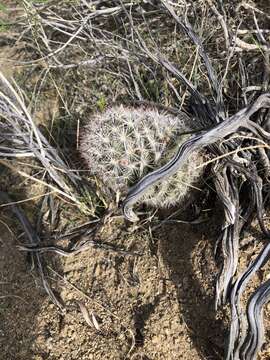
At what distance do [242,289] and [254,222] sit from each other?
0.29 m

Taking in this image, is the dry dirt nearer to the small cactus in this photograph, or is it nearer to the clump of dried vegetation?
the clump of dried vegetation

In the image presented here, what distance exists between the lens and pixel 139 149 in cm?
179

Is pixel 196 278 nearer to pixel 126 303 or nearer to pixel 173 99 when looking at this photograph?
pixel 126 303

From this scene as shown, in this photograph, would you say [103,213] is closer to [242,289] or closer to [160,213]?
[160,213]

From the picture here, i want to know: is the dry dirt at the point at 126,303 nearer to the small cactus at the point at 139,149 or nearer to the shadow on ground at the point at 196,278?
the shadow on ground at the point at 196,278

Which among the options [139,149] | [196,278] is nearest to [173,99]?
[139,149]

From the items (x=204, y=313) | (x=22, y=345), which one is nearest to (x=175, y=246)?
(x=204, y=313)

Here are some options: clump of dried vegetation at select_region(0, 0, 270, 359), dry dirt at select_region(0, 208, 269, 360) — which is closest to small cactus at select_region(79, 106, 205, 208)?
clump of dried vegetation at select_region(0, 0, 270, 359)

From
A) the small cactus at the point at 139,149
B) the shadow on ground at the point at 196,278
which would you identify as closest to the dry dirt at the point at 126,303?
the shadow on ground at the point at 196,278

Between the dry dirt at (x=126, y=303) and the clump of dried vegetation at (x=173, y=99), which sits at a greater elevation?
the clump of dried vegetation at (x=173, y=99)

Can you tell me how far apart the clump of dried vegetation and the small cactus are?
0.30 ft

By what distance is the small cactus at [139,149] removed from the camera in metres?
1.80

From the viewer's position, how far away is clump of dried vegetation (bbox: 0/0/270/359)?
5.63 feet

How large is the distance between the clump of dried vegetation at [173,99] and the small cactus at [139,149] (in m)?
0.09
